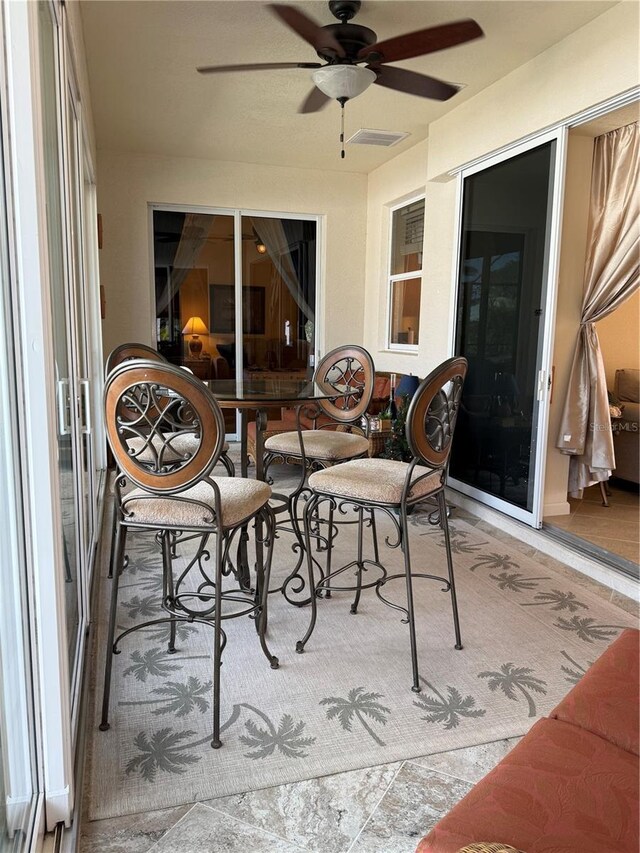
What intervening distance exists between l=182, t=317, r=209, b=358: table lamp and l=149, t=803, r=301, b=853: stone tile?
5293mm

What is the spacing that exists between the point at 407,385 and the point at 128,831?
4.18 m

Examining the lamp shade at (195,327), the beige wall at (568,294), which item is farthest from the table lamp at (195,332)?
the beige wall at (568,294)

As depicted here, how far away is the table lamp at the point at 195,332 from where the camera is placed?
253 inches

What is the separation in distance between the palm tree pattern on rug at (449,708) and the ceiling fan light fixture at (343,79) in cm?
288

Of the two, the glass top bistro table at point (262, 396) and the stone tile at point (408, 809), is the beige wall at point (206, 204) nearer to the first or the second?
the glass top bistro table at point (262, 396)

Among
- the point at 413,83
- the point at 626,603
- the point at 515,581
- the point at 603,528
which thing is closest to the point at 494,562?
the point at 515,581

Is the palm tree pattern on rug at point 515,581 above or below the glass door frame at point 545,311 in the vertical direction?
below

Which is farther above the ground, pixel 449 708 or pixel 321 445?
pixel 321 445

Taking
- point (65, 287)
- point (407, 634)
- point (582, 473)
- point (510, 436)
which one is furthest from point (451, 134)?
point (407, 634)

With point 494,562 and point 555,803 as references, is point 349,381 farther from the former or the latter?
point 555,803

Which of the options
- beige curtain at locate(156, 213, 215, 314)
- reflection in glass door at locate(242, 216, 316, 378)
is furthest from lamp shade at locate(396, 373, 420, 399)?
beige curtain at locate(156, 213, 215, 314)

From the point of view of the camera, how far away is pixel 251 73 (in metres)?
3.91

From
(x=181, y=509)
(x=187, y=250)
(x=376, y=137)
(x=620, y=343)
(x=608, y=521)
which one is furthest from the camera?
(x=187, y=250)

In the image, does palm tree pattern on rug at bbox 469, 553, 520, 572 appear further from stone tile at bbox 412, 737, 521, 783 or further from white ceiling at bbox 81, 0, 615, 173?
white ceiling at bbox 81, 0, 615, 173
